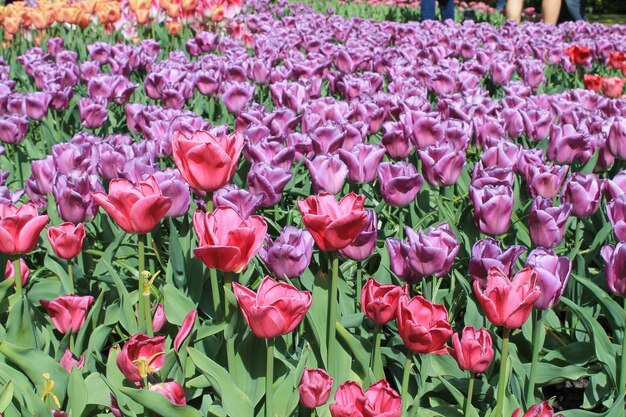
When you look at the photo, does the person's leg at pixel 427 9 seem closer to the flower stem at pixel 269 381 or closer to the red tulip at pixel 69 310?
the red tulip at pixel 69 310

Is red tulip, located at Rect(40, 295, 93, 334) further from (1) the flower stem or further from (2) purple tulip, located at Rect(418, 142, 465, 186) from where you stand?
(2) purple tulip, located at Rect(418, 142, 465, 186)

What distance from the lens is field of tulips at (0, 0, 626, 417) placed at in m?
1.44

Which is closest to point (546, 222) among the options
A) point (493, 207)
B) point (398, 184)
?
point (493, 207)

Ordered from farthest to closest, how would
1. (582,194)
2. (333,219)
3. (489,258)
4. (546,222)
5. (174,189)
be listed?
(582,194) → (174,189) → (546,222) → (489,258) → (333,219)

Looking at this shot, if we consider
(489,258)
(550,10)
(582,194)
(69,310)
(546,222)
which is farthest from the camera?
(550,10)

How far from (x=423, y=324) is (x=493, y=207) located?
1.80ft

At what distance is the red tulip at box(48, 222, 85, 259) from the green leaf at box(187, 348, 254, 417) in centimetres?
45

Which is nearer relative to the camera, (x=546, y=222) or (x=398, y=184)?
(x=546, y=222)

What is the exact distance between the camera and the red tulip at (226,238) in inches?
54.4

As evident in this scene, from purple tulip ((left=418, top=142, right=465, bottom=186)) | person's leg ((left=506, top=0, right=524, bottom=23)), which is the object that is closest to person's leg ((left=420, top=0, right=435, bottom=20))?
person's leg ((left=506, top=0, right=524, bottom=23))

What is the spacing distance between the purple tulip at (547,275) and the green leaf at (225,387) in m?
0.61

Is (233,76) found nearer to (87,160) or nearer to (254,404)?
(87,160)

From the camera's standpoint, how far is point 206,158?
160cm

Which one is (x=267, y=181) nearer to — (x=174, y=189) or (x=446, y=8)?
(x=174, y=189)
